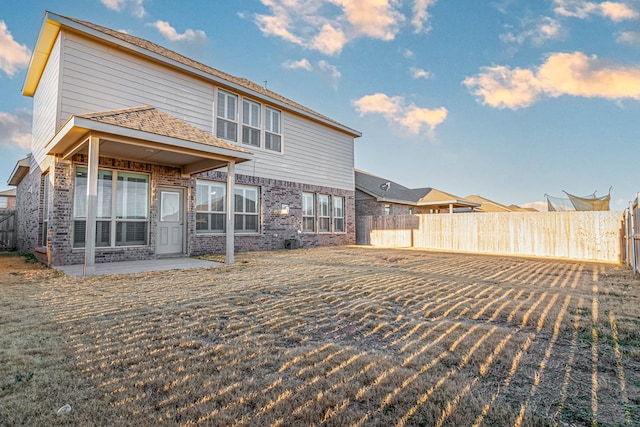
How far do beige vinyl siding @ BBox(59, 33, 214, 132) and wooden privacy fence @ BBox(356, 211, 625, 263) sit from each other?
33.0 ft

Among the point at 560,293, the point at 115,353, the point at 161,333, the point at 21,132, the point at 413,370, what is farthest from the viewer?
the point at 21,132

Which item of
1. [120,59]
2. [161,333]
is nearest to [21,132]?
[120,59]

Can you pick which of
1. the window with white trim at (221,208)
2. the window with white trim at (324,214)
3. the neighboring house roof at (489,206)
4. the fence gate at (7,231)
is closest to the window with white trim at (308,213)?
the window with white trim at (324,214)

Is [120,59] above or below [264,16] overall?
below

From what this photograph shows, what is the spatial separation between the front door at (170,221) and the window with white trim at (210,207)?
0.55 meters

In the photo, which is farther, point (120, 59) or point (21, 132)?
point (21, 132)

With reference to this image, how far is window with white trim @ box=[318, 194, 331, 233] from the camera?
14017 mm

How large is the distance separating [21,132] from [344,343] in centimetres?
3063

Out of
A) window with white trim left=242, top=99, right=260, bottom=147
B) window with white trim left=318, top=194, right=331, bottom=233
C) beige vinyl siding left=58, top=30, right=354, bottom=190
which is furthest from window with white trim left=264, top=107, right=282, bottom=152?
window with white trim left=318, top=194, right=331, bottom=233

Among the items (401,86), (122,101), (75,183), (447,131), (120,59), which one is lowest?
(75,183)

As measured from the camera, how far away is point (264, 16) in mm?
11492

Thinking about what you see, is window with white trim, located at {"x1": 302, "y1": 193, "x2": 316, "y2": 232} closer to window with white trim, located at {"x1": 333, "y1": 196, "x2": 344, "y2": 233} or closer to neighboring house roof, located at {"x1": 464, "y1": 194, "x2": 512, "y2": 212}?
window with white trim, located at {"x1": 333, "y1": 196, "x2": 344, "y2": 233}

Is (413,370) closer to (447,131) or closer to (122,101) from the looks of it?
(122,101)

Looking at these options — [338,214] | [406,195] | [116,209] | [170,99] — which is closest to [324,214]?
[338,214]
